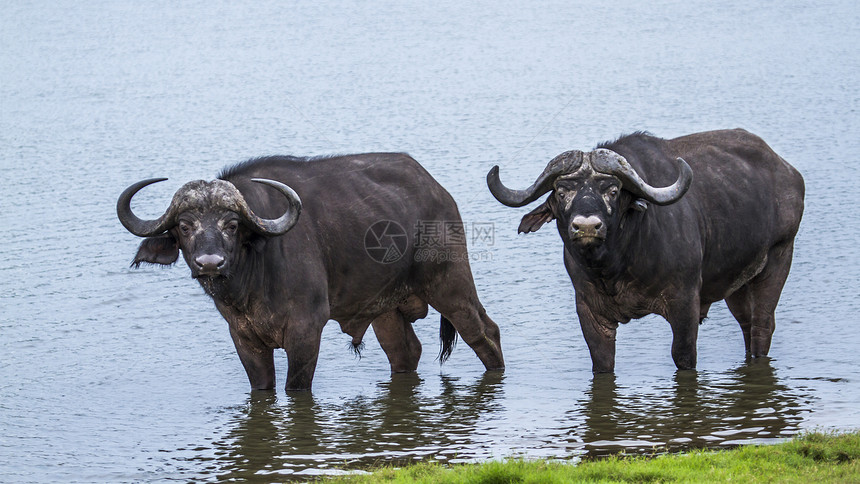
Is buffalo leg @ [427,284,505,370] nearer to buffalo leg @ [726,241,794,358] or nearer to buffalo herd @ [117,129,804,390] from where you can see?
buffalo herd @ [117,129,804,390]

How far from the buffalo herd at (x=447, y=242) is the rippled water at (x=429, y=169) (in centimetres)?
57

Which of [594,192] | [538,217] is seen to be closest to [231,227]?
[538,217]

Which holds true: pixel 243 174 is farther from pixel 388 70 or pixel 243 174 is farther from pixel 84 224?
pixel 388 70

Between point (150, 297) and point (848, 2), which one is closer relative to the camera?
point (150, 297)

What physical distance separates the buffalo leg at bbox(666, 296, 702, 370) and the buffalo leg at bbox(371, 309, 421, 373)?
9.50 feet

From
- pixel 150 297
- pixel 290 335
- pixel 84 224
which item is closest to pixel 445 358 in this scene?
pixel 290 335

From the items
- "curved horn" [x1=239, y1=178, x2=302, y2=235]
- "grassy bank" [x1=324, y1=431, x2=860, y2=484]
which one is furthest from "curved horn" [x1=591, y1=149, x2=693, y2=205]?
"grassy bank" [x1=324, y1=431, x2=860, y2=484]

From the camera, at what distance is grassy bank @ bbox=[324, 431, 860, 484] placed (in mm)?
7902

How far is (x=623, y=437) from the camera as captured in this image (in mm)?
9789

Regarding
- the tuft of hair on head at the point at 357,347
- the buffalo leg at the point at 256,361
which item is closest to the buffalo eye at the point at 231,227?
the buffalo leg at the point at 256,361

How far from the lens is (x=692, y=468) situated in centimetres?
823

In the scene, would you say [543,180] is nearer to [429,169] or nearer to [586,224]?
[586,224]

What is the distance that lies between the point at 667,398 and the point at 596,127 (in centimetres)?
2321

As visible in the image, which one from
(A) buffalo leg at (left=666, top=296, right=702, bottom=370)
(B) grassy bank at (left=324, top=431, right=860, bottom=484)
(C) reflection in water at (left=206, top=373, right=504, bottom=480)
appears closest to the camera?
(B) grassy bank at (left=324, top=431, right=860, bottom=484)
